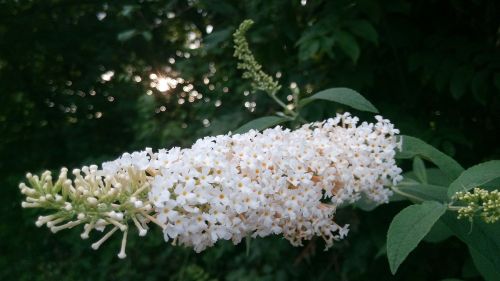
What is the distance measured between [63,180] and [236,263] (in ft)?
6.25

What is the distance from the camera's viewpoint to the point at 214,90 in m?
2.62

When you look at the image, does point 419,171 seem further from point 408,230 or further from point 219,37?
point 219,37

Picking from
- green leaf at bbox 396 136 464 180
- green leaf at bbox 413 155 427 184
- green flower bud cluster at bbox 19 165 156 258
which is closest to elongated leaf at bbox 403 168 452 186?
green leaf at bbox 413 155 427 184

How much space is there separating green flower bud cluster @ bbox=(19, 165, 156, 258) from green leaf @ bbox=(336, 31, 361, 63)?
103 cm

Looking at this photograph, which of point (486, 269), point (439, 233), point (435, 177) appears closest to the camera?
point (486, 269)

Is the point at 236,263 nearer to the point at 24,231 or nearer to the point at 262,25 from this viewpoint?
the point at 262,25

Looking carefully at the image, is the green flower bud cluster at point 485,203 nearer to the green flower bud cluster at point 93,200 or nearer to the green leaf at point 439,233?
the green leaf at point 439,233

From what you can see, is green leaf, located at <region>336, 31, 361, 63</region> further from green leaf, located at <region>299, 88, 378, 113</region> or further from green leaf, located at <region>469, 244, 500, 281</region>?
green leaf, located at <region>469, 244, 500, 281</region>

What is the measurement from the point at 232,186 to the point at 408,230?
36 centimetres

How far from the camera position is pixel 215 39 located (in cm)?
212

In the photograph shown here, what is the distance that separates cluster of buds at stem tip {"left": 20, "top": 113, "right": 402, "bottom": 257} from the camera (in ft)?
3.30

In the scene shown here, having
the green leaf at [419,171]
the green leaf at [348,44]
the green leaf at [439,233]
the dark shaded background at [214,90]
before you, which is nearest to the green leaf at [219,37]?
the dark shaded background at [214,90]

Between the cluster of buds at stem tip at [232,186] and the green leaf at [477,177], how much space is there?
0.24 m

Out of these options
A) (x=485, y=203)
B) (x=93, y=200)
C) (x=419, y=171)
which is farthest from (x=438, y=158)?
(x=93, y=200)
